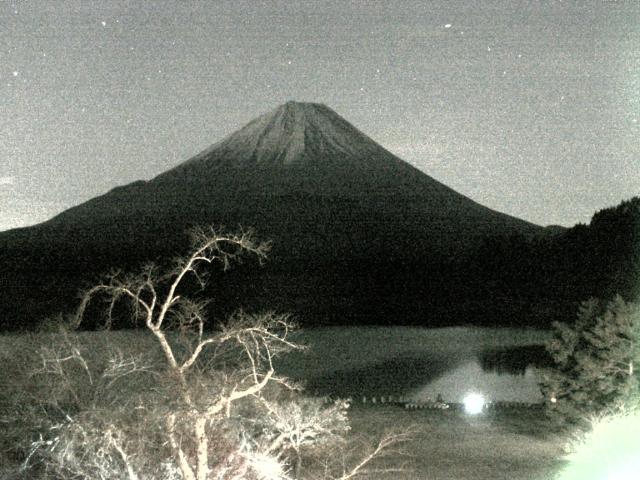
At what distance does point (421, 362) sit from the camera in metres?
31.6

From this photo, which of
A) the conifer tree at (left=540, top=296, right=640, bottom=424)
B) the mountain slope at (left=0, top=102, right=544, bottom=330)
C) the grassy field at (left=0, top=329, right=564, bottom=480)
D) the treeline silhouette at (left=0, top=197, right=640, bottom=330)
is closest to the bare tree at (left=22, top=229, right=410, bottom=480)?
the grassy field at (left=0, top=329, right=564, bottom=480)

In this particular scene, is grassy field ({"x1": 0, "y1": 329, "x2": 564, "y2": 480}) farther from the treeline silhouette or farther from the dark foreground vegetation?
the treeline silhouette

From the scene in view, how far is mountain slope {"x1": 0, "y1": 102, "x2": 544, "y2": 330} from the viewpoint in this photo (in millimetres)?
58094

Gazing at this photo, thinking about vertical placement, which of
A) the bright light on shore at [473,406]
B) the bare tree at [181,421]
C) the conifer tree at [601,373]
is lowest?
the bright light on shore at [473,406]

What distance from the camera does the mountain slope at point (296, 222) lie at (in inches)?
2287

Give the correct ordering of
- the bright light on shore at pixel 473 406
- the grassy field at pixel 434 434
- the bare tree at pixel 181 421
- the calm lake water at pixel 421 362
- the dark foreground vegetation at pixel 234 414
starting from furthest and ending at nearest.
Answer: the calm lake water at pixel 421 362, the bright light on shore at pixel 473 406, the grassy field at pixel 434 434, the dark foreground vegetation at pixel 234 414, the bare tree at pixel 181 421

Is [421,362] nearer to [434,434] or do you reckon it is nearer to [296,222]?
[434,434]

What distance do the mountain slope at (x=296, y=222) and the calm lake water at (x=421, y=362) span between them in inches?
419

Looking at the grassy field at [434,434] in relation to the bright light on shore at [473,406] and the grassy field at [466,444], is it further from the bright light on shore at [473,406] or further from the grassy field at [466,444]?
the bright light on shore at [473,406]

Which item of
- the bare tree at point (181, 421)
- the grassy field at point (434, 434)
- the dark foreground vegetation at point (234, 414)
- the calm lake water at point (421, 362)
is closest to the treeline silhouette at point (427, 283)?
the calm lake water at point (421, 362)

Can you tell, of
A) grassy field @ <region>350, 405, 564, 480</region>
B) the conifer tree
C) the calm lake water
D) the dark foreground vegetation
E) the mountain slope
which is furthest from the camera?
the mountain slope

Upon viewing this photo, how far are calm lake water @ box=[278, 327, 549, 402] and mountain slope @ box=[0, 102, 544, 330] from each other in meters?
10.6

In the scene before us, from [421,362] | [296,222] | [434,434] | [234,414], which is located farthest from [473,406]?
[296,222]

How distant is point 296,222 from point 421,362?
62.3 metres
